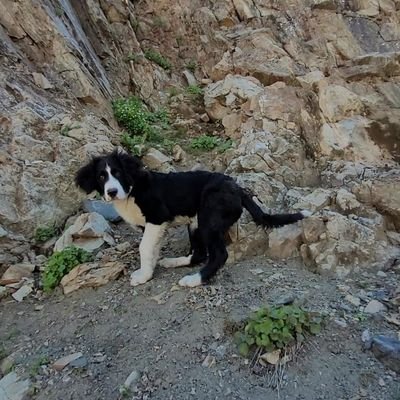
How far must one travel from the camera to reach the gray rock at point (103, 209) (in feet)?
20.2

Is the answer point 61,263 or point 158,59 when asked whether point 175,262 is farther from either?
point 158,59

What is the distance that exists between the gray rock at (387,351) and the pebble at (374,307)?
473 mm

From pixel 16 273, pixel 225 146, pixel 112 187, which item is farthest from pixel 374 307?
pixel 225 146

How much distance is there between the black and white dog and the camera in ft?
14.9

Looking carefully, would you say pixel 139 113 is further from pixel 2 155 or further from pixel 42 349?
pixel 42 349

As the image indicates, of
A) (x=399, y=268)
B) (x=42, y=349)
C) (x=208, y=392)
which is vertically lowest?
(x=399, y=268)

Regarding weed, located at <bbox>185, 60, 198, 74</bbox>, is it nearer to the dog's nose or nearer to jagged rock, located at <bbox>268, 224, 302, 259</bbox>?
jagged rock, located at <bbox>268, 224, 302, 259</bbox>

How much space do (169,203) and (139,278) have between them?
925 mm

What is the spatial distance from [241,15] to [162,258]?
9099mm

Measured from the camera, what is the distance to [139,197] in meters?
4.75

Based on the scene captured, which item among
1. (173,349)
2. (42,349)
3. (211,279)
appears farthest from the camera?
(211,279)

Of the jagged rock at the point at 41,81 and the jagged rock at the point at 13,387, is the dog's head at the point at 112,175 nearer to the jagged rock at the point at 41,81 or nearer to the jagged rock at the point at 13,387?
the jagged rock at the point at 13,387

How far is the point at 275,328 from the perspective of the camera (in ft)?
11.2

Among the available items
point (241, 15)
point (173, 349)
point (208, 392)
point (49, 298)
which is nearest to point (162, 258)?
point (49, 298)
